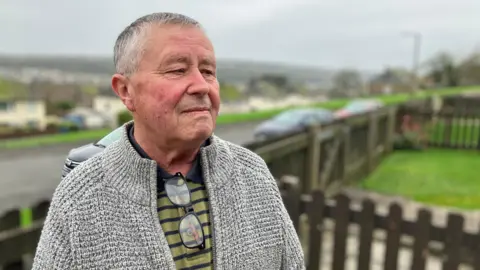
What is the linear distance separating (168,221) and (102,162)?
0.69ft

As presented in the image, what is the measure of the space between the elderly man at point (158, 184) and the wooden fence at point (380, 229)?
8.19 feet

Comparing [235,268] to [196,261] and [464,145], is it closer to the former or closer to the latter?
[196,261]

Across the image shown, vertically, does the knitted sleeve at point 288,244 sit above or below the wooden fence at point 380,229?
above

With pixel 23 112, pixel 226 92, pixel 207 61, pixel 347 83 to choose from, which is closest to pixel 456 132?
pixel 226 92

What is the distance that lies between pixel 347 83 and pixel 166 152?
37.6 m

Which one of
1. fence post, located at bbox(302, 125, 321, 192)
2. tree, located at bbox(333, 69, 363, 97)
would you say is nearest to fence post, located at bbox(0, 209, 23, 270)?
fence post, located at bbox(302, 125, 321, 192)

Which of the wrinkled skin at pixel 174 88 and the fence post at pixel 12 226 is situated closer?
the wrinkled skin at pixel 174 88

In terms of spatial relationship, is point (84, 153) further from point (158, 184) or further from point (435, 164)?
point (435, 164)

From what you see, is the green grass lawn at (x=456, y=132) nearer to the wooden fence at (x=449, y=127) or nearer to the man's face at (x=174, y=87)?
A: the wooden fence at (x=449, y=127)

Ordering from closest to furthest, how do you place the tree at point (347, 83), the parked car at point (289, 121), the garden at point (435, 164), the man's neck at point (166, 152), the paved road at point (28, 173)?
the man's neck at point (166, 152) → the garden at point (435, 164) → the paved road at point (28, 173) → the parked car at point (289, 121) → the tree at point (347, 83)

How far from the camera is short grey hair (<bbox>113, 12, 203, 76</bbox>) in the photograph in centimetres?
106

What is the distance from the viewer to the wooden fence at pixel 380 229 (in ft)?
10.6

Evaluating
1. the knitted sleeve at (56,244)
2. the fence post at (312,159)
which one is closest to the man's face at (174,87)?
the knitted sleeve at (56,244)

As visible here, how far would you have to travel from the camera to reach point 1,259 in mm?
2402
